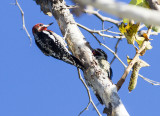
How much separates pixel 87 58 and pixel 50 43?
1.41m

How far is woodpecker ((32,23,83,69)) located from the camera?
3.95 metres

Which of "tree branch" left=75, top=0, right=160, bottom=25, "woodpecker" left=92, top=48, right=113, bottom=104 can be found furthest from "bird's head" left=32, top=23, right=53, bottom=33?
"tree branch" left=75, top=0, right=160, bottom=25

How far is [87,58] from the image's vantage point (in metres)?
3.08

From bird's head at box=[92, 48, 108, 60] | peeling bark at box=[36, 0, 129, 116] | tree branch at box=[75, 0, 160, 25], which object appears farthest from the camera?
bird's head at box=[92, 48, 108, 60]

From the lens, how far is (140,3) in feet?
8.52

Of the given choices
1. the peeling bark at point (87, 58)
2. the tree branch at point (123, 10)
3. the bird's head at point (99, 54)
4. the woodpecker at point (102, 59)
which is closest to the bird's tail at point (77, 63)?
the peeling bark at point (87, 58)

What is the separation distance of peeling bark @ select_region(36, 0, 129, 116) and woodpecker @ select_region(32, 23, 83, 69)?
376 millimetres

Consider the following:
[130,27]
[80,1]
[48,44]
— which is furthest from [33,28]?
[80,1]

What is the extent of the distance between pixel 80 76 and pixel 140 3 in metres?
1.41

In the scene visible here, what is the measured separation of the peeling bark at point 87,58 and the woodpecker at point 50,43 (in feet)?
1.23

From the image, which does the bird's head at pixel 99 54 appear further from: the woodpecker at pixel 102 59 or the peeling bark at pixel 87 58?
the peeling bark at pixel 87 58

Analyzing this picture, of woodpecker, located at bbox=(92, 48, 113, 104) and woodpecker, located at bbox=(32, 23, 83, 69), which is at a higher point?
woodpecker, located at bbox=(32, 23, 83, 69)

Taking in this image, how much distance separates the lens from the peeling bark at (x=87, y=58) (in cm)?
258

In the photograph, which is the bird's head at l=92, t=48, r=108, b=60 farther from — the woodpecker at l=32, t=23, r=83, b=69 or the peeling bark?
the peeling bark
